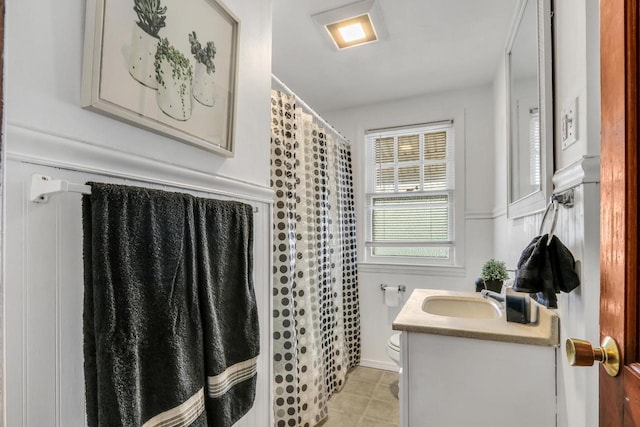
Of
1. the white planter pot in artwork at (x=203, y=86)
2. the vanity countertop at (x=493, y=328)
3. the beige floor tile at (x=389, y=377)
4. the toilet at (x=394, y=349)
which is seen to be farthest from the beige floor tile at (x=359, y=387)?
the white planter pot in artwork at (x=203, y=86)

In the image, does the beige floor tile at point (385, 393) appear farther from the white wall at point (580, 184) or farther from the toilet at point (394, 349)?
the white wall at point (580, 184)

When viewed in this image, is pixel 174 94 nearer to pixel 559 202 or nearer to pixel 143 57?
pixel 143 57

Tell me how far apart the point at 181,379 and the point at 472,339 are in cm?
101

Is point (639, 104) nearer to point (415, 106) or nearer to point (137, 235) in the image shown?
point (137, 235)

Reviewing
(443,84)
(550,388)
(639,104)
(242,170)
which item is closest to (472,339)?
(550,388)

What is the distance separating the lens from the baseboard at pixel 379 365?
2.75m

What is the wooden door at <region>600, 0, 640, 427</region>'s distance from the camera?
483mm

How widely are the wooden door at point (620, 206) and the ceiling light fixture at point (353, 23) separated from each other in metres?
1.31

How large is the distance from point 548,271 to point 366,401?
1826 mm

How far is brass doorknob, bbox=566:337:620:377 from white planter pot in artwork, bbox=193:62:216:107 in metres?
1.11

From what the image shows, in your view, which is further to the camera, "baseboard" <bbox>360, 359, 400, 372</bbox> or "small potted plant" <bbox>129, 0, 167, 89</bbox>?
"baseboard" <bbox>360, 359, 400, 372</bbox>

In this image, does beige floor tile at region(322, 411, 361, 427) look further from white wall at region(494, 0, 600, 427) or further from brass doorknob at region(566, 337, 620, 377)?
brass doorknob at region(566, 337, 620, 377)

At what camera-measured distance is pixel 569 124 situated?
101 centimetres

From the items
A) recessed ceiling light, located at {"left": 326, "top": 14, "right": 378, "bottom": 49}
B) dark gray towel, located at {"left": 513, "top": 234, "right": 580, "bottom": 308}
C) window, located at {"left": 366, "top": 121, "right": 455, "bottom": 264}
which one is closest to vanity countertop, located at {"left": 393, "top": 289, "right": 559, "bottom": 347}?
dark gray towel, located at {"left": 513, "top": 234, "right": 580, "bottom": 308}
